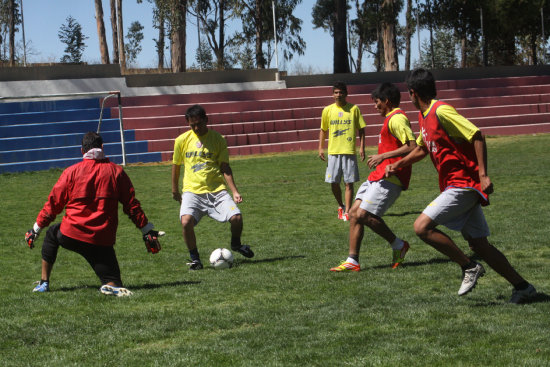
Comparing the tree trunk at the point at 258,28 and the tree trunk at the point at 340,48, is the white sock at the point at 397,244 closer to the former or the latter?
the tree trunk at the point at 340,48

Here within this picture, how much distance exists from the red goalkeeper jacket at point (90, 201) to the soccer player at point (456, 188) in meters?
2.55

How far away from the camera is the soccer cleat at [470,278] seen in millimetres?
6066

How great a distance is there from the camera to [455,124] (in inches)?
231

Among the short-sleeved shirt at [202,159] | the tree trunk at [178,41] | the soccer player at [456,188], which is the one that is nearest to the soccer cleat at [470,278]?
the soccer player at [456,188]

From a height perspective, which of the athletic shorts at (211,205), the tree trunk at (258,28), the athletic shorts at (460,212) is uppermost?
the tree trunk at (258,28)

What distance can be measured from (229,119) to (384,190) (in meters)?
19.7

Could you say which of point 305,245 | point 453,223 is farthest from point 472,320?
point 305,245

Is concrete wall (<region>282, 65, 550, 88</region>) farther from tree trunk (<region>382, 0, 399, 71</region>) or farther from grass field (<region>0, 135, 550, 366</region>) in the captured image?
grass field (<region>0, 135, 550, 366</region>)

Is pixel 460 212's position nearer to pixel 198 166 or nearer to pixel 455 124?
pixel 455 124

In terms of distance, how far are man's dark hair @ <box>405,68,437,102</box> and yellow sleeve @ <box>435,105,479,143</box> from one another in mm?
161

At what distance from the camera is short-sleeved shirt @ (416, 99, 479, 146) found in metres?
5.80

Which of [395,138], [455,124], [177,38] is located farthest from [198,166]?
[177,38]

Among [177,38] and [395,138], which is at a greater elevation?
[177,38]

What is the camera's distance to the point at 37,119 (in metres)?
25.5
